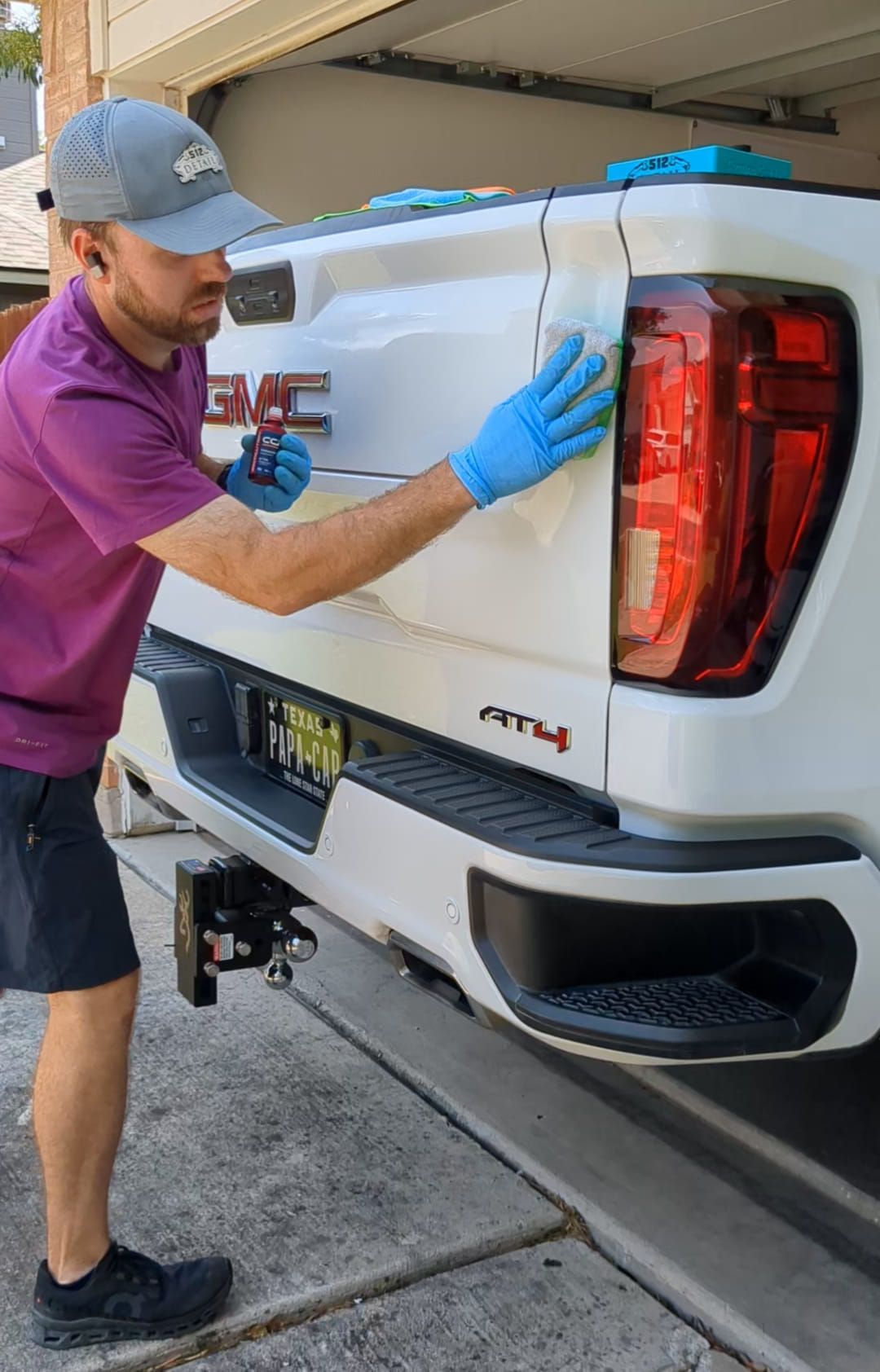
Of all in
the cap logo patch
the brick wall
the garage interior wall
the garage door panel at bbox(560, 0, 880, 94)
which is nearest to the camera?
the cap logo patch

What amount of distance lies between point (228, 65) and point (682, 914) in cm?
420

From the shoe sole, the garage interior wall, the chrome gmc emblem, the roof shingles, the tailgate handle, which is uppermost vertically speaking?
the roof shingles

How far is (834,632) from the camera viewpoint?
212cm

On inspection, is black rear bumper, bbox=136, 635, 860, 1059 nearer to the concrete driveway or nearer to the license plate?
the license plate

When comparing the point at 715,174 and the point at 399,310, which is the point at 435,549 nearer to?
the point at 399,310

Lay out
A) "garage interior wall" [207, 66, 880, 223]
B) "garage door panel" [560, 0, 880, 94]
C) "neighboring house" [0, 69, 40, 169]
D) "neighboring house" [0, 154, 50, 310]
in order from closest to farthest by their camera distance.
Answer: "garage door panel" [560, 0, 880, 94] → "garage interior wall" [207, 66, 880, 223] → "neighboring house" [0, 154, 50, 310] → "neighboring house" [0, 69, 40, 169]

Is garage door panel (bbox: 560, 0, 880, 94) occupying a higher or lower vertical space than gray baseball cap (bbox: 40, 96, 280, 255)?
higher

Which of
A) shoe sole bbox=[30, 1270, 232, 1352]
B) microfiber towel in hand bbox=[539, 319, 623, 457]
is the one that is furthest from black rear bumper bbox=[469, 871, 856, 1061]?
shoe sole bbox=[30, 1270, 232, 1352]

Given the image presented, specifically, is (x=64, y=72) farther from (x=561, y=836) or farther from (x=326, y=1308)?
(x=326, y=1308)

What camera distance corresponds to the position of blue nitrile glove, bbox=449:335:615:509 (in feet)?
6.93

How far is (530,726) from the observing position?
2.36 metres

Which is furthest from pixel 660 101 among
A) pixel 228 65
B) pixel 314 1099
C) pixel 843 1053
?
pixel 843 1053

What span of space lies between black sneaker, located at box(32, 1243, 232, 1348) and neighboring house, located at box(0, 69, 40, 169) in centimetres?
2643

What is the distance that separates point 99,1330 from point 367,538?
1.57 meters
